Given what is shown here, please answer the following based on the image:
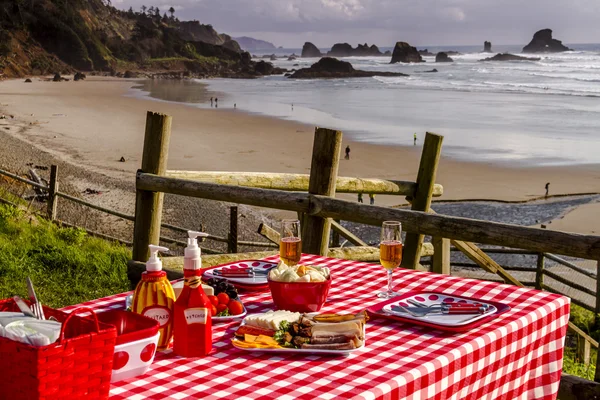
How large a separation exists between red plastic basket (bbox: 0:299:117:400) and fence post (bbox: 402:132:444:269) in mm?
3853

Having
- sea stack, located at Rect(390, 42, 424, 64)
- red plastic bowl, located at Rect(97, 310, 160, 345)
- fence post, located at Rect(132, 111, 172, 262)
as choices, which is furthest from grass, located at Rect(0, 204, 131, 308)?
sea stack, located at Rect(390, 42, 424, 64)

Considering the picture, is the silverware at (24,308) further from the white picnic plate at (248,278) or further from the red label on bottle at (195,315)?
the white picnic plate at (248,278)

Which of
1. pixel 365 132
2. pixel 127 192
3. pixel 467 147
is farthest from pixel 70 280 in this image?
pixel 365 132

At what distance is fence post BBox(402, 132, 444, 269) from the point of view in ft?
17.4

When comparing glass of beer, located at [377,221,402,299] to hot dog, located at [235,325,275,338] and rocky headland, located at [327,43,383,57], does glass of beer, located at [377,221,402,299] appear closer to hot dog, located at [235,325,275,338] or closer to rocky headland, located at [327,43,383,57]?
hot dog, located at [235,325,275,338]

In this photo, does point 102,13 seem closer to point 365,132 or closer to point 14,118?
point 14,118

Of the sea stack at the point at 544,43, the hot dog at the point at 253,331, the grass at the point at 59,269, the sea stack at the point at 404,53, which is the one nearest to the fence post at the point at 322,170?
the grass at the point at 59,269

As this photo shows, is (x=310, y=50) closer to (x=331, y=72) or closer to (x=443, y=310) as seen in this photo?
(x=331, y=72)

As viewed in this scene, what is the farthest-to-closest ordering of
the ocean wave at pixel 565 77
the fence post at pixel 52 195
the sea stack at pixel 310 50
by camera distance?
the sea stack at pixel 310 50
the ocean wave at pixel 565 77
the fence post at pixel 52 195

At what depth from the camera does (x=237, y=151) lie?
2845 centimetres

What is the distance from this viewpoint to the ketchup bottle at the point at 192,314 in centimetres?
195

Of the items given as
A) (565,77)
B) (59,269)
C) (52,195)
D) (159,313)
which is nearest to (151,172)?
(59,269)

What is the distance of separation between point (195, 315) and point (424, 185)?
3604 mm

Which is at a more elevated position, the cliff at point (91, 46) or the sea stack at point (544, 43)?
the sea stack at point (544, 43)
